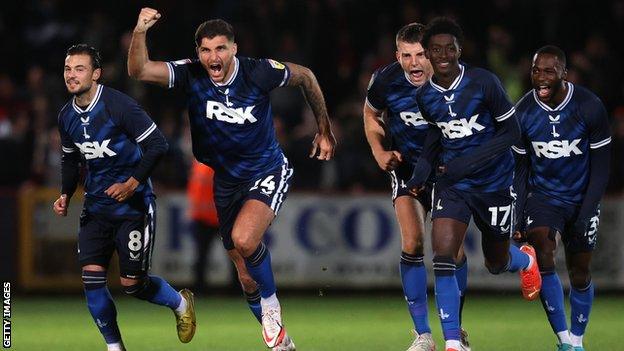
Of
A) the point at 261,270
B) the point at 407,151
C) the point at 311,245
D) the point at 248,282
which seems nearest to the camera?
the point at 261,270

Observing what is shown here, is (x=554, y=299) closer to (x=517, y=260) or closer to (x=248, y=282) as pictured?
(x=517, y=260)

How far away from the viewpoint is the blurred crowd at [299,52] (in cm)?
1605

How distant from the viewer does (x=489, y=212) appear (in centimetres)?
903

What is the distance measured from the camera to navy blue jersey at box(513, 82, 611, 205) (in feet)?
30.5

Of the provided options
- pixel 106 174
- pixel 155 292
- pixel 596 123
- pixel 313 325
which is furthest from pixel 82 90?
pixel 313 325

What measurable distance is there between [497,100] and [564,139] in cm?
86

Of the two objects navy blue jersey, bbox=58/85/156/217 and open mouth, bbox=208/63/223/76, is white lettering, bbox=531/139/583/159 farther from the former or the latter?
navy blue jersey, bbox=58/85/156/217

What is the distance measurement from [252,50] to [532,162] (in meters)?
7.61

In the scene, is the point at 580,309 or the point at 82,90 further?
the point at 580,309

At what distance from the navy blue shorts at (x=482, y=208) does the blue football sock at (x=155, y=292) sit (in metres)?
2.07

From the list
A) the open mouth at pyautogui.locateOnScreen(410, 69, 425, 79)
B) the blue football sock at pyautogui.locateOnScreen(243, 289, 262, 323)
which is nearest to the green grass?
the blue football sock at pyautogui.locateOnScreen(243, 289, 262, 323)

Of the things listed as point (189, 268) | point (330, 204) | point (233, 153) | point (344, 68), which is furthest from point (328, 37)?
point (233, 153)

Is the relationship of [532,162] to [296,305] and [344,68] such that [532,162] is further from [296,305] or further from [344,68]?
[344,68]

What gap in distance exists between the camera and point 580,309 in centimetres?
958
